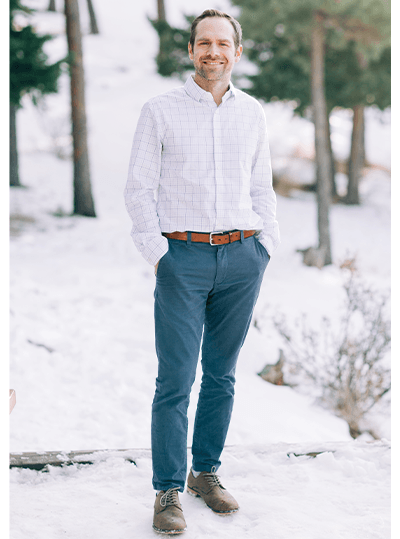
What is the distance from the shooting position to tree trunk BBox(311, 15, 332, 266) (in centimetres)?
889

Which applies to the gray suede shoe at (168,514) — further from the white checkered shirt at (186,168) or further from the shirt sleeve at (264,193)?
the shirt sleeve at (264,193)

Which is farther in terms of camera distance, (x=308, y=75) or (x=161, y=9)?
(x=161, y=9)

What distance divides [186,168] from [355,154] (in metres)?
12.0

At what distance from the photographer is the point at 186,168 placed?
6.59 ft

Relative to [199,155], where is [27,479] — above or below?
below

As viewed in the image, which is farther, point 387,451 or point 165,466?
point 387,451

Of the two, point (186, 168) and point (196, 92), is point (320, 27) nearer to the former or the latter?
point (196, 92)

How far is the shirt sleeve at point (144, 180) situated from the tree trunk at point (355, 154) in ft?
37.8

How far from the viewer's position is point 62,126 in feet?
46.8

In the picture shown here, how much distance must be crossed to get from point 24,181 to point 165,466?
10094mm

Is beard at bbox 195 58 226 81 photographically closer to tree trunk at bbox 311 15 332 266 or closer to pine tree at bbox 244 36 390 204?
tree trunk at bbox 311 15 332 266

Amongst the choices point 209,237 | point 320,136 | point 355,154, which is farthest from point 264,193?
point 355,154
